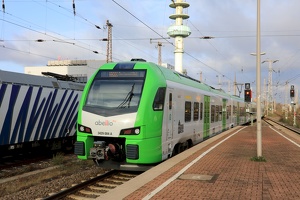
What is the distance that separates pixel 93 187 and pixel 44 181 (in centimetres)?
206

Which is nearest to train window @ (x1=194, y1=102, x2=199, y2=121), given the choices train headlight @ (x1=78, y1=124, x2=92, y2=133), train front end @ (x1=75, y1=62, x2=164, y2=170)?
train front end @ (x1=75, y1=62, x2=164, y2=170)

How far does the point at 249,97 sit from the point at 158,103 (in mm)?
15276

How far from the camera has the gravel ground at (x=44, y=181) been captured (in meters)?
8.06

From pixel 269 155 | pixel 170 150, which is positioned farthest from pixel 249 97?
pixel 170 150

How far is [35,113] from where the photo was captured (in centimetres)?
1348

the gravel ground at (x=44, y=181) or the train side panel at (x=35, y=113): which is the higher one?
the train side panel at (x=35, y=113)

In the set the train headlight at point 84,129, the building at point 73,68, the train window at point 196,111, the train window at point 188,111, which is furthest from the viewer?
the building at point 73,68

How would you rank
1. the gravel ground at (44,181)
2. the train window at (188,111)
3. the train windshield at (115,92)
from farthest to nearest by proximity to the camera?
the train window at (188,111) < the train windshield at (115,92) < the gravel ground at (44,181)

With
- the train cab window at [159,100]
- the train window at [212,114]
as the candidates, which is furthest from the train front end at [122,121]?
the train window at [212,114]

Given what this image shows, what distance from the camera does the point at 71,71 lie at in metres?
81.1

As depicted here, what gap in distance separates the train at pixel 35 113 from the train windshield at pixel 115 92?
3.81 meters

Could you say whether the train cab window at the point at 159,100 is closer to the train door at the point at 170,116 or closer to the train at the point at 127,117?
the train at the point at 127,117

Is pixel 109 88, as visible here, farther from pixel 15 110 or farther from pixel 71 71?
pixel 71 71

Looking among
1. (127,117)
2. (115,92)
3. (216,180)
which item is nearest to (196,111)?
(115,92)
